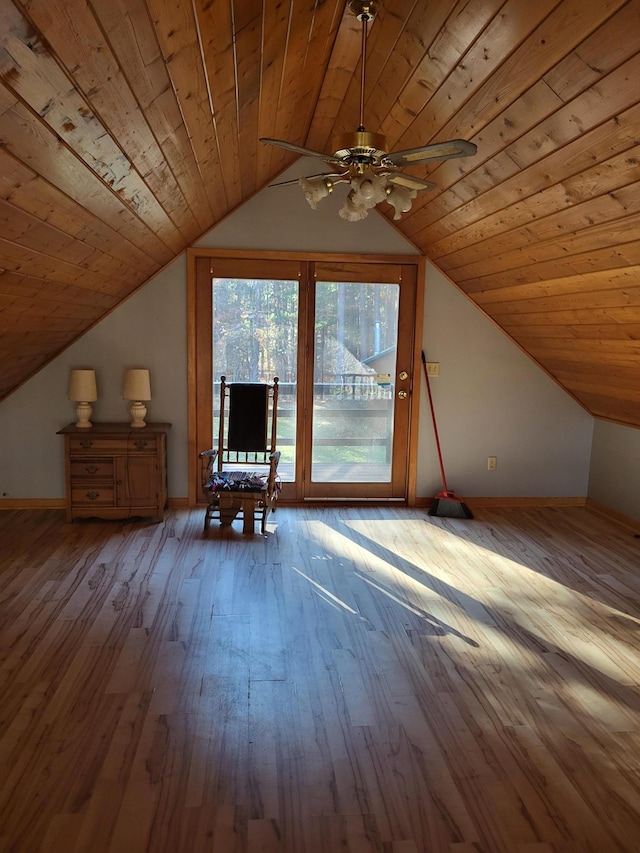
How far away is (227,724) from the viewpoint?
6.95ft

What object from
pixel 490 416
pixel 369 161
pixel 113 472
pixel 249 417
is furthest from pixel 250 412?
pixel 369 161

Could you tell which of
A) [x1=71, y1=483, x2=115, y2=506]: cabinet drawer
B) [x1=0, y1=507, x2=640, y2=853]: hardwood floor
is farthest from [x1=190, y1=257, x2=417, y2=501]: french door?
[x1=0, y1=507, x2=640, y2=853]: hardwood floor

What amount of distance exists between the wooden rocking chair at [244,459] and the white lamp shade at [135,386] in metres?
0.57

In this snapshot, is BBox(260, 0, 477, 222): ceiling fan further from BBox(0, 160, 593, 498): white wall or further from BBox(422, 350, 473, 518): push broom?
BBox(422, 350, 473, 518): push broom

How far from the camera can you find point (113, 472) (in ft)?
13.9

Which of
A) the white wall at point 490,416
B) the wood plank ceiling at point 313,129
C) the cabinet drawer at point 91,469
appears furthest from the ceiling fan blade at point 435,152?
the cabinet drawer at point 91,469

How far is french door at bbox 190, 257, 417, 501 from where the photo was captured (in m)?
4.57

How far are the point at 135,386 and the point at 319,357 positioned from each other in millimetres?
1428

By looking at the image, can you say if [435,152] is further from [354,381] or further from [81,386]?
[81,386]

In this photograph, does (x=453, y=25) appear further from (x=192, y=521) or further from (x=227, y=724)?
(x=192, y=521)

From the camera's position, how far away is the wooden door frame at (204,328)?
4.49 meters

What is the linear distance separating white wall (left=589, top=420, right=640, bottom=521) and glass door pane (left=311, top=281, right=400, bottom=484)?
67.5 inches

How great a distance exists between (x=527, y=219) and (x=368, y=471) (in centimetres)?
249

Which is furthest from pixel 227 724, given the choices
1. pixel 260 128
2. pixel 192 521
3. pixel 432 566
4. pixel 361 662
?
pixel 260 128
